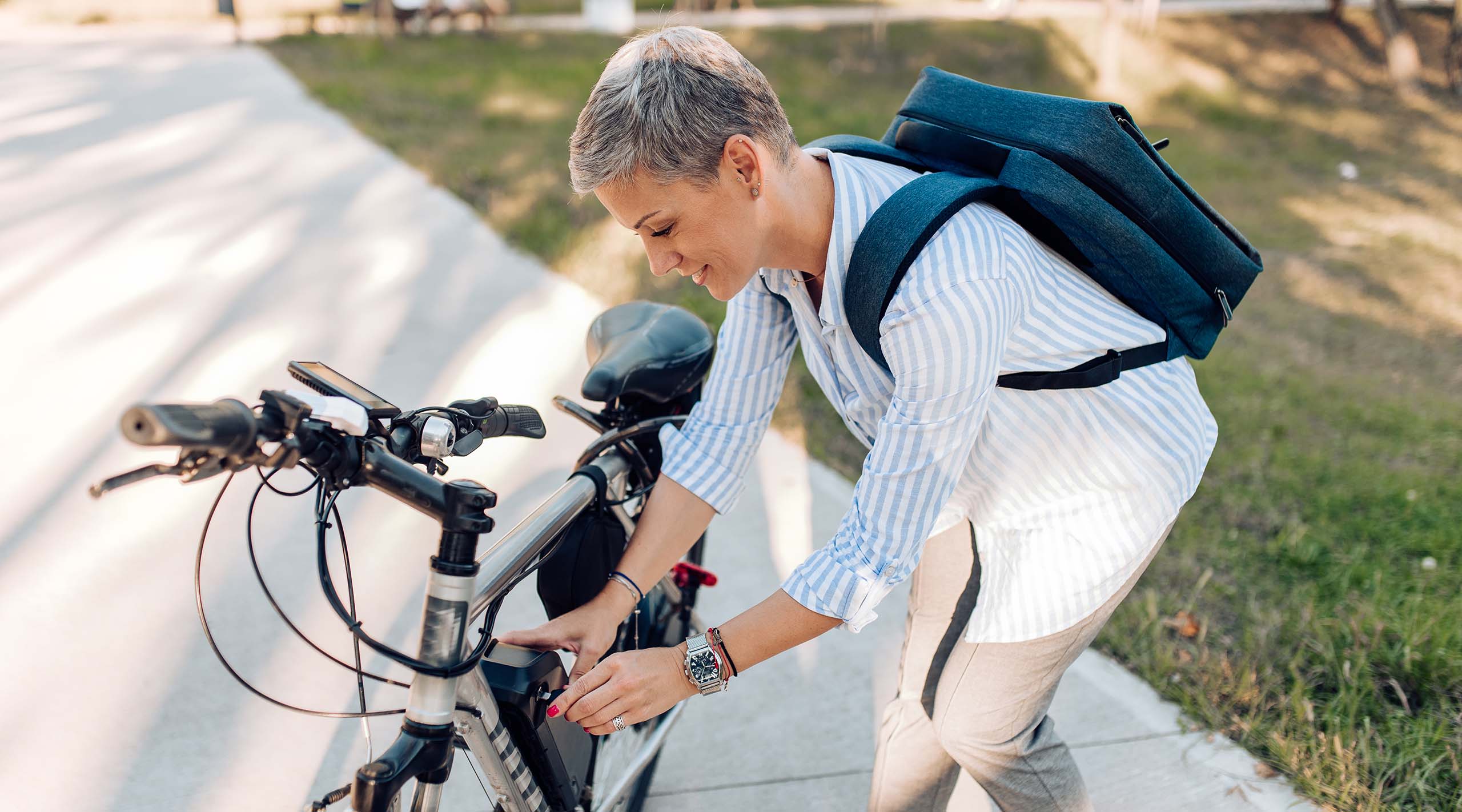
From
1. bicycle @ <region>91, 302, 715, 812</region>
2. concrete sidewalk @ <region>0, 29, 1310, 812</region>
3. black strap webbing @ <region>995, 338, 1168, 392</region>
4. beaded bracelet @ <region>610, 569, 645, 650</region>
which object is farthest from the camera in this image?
concrete sidewalk @ <region>0, 29, 1310, 812</region>

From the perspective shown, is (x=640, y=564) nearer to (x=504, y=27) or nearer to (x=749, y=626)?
(x=749, y=626)

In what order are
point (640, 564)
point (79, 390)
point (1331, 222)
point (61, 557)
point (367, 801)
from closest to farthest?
point (367, 801) < point (640, 564) < point (61, 557) < point (79, 390) < point (1331, 222)

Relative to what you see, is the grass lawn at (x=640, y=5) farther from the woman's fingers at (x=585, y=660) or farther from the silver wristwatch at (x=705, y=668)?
the silver wristwatch at (x=705, y=668)

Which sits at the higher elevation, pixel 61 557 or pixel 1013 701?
pixel 1013 701

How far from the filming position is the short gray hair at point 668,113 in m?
1.30

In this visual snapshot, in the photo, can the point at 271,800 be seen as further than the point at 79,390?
No

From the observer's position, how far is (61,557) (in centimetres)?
291

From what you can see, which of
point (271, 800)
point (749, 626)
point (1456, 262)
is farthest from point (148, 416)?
point (1456, 262)

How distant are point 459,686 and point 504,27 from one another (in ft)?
42.0

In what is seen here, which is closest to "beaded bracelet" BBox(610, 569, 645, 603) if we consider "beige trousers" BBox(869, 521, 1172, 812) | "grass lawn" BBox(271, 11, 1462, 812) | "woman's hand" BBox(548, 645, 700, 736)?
"woman's hand" BBox(548, 645, 700, 736)

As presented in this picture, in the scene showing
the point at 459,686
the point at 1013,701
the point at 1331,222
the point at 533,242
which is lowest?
the point at 1331,222

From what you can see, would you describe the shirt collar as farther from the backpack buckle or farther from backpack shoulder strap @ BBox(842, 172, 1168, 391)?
the backpack buckle

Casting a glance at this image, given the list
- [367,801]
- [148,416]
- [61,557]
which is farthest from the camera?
[61,557]

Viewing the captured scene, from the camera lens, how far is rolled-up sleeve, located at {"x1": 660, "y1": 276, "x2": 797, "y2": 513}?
174cm
